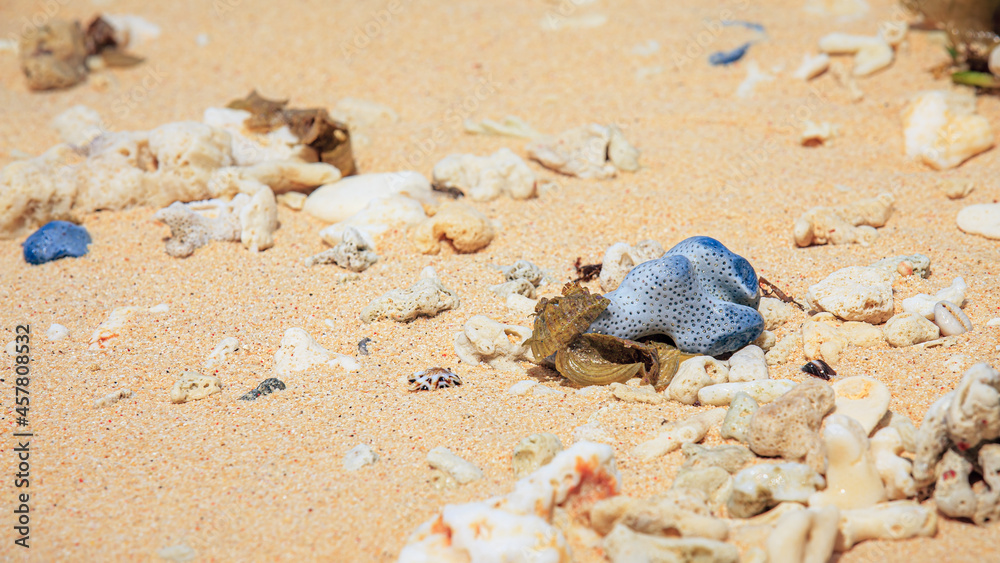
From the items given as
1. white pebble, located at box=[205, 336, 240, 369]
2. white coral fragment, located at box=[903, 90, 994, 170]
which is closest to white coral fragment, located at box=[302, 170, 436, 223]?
white pebble, located at box=[205, 336, 240, 369]

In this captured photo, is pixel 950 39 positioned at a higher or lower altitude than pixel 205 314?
higher

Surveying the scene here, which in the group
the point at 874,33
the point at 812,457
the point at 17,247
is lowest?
the point at 17,247

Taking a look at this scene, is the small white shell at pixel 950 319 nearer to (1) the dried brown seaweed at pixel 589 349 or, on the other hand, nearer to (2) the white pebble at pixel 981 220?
(2) the white pebble at pixel 981 220

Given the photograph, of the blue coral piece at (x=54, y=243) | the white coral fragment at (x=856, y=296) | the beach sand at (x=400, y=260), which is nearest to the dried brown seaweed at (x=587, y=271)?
the beach sand at (x=400, y=260)

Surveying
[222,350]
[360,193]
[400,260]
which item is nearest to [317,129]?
[360,193]

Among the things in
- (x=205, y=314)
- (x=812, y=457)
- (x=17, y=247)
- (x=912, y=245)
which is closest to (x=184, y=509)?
(x=205, y=314)

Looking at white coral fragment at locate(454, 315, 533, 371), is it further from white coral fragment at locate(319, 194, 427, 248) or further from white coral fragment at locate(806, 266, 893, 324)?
white coral fragment at locate(806, 266, 893, 324)

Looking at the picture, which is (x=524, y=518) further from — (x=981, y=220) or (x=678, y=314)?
(x=981, y=220)

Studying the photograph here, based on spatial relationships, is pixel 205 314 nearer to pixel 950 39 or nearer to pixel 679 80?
pixel 679 80
